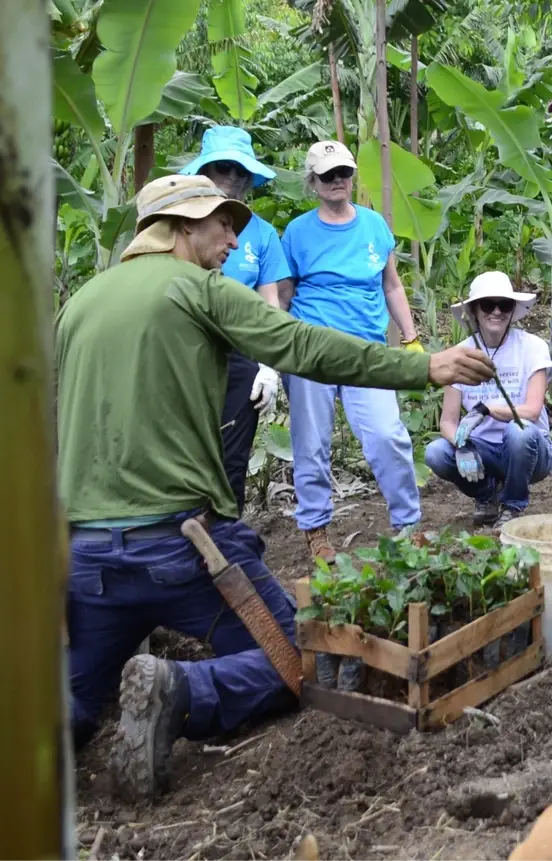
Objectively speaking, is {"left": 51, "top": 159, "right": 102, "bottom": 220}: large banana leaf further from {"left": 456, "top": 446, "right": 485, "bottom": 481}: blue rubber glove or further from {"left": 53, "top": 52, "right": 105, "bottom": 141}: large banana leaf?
{"left": 456, "top": 446, "right": 485, "bottom": 481}: blue rubber glove

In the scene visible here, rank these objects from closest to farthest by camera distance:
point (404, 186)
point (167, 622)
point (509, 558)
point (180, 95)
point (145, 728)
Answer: point (145, 728) → point (167, 622) → point (509, 558) → point (180, 95) → point (404, 186)

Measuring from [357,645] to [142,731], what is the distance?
72cm

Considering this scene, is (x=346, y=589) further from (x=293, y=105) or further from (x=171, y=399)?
(x=293, y=105)

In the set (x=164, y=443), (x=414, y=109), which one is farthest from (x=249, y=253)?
(x=414, y=109)

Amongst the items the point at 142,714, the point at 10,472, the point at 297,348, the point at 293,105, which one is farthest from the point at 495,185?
the point at 10,472

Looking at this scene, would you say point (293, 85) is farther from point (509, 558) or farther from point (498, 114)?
point (509, 558)

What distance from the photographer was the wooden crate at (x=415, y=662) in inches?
121

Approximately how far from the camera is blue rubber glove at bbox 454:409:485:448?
5.66 metres

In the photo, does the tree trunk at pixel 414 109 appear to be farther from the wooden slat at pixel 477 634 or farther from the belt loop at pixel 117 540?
the belt loop at pixel 117 540

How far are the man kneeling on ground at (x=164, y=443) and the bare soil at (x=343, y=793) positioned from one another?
0.14 metres

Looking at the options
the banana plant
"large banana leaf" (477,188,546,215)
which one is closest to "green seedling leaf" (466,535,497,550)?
the banana plant

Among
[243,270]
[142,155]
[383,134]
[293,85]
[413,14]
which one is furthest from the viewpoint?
[293,85]

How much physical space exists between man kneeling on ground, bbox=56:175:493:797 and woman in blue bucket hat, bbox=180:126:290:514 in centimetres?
74

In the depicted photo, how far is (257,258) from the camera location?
5.03m
